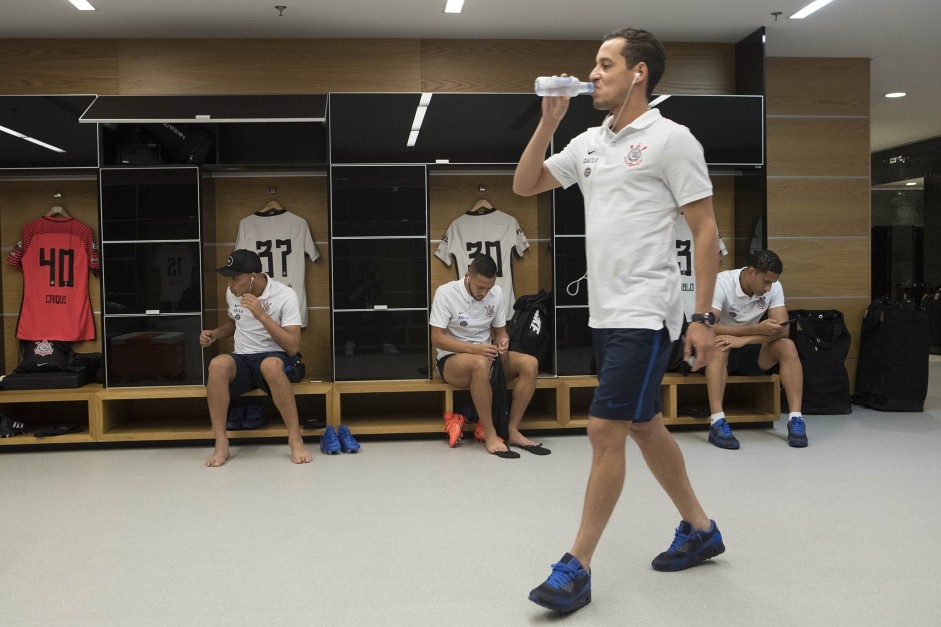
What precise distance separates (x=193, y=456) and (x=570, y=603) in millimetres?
2893

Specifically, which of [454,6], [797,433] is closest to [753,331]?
[797,433]

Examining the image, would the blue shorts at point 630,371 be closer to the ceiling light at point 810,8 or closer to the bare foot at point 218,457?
the bare foot at point 218,457

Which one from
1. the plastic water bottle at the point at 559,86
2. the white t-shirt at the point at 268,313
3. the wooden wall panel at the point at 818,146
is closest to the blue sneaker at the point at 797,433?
the wooden wall panel at the point at 818,146

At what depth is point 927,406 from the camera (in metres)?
5.68

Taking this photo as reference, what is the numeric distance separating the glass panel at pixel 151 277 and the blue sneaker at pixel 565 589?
10.8 feet

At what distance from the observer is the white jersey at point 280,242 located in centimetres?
509

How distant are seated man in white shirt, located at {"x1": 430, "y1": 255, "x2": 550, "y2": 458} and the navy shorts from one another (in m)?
0.96

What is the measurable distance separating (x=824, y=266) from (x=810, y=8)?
188 cm

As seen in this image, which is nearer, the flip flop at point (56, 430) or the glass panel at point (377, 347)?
the flip flop at point (56, 430)

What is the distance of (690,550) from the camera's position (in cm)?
241

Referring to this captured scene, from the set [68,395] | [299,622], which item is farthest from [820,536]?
[68,395]

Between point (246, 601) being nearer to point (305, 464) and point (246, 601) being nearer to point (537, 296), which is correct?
point (305, 464)

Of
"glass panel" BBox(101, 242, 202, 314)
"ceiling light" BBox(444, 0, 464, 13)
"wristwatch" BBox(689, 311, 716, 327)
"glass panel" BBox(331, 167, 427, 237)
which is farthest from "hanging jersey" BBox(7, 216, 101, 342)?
"wristwatch" BBox(689, 311, 716, 327)

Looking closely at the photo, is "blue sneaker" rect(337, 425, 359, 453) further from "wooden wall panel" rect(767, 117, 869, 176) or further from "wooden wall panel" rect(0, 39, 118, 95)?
"wooden wall panel" rect(767, 117, 869, 176)
